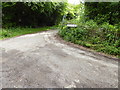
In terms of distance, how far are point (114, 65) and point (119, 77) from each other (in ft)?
2.56

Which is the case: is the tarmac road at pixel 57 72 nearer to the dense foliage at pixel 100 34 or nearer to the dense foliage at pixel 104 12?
the dense foliage at pixel 100 34

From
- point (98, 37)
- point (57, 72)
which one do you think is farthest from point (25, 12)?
point (57, 72)

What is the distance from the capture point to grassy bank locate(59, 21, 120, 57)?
4.40 metres

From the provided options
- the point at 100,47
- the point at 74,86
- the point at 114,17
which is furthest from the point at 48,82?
the point at 114,17

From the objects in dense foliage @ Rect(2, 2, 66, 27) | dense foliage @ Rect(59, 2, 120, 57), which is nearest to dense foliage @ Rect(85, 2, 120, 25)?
dense foliage @ Rect(59, 2, 120, 57)

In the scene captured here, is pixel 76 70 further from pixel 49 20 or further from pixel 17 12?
pixel 49 20

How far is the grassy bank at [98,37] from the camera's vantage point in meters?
4.40

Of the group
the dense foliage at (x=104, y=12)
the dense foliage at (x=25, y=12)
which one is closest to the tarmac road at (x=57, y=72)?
the dense foliage at (x=104, y=12)

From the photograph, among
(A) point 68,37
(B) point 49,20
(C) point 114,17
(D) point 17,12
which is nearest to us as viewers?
A: (A) point 68,37

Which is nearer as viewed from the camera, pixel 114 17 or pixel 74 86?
pixel 74 86

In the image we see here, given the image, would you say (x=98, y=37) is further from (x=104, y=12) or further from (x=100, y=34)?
(x=104, y=12)

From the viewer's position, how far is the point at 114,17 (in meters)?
6.88

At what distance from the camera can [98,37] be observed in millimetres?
5066

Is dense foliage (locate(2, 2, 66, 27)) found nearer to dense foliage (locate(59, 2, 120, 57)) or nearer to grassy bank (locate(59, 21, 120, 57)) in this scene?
dense foliage (locate(59, 2, 120, 57))
